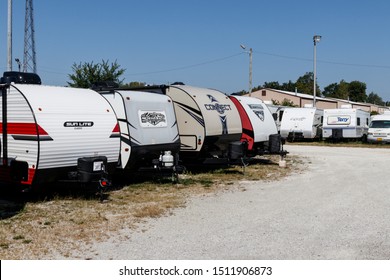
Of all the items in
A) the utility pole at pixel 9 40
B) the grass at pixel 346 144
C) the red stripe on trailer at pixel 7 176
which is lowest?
the grass at pixel 346 144

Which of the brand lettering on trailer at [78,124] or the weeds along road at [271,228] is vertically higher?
the brand lettering on trailer at [78,124]

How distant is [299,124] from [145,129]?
2118 centimetres

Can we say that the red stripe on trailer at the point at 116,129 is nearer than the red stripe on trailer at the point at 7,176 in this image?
No

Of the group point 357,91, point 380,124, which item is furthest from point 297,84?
point 380,124

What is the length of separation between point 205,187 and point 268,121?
6.31 m

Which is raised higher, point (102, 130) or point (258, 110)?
point (258, 110)

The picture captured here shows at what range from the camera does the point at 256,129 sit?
15.5 metres

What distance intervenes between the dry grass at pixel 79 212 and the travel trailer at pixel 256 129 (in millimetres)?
2871

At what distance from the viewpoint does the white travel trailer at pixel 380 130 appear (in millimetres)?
28922

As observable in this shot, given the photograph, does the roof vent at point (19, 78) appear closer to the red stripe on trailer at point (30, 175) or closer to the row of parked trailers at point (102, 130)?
the row of parked trailers at point (102, 130)

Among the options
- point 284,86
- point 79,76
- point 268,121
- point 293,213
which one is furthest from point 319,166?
point 284,86

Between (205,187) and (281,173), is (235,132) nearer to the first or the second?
(281,173)

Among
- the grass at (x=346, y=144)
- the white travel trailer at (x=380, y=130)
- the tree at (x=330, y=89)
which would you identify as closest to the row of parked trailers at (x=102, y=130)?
the grass at (x=346, y=144)

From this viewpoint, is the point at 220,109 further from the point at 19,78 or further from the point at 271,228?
the point at 271,228
